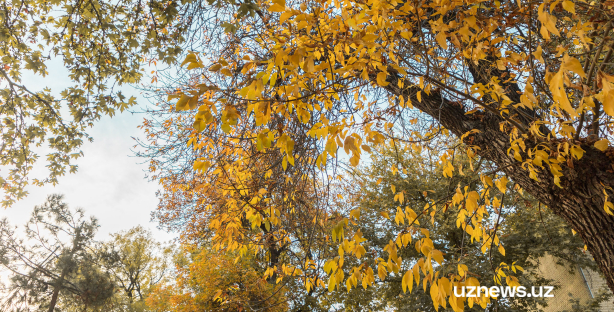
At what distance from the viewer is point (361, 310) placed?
9000 millimetres

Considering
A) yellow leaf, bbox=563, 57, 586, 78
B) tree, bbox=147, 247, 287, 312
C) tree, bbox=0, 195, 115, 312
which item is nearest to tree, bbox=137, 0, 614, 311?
yellow leaf, bbox=563, 57, 586, 78

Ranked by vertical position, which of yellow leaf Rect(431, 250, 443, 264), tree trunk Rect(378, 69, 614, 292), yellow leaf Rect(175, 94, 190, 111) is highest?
tree trunk Rect(378, 69, 614, 292)

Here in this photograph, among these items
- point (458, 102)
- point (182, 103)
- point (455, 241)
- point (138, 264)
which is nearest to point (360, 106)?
point (458, 102)

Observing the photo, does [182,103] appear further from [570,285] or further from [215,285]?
[570,285]

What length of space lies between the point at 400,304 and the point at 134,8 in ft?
30.2

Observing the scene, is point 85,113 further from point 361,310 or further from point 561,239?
point 561,239

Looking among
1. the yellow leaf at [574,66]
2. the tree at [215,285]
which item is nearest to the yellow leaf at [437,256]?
the yellow leaf at [574,66]

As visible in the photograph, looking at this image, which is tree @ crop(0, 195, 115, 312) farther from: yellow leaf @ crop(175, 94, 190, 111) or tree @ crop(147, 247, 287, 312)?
yellow leaf @ crop(175, 94, 190, 111)

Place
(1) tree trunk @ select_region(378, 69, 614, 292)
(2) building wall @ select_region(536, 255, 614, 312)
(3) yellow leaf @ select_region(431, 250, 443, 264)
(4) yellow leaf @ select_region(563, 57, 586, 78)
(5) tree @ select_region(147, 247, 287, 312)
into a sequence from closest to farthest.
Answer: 1. (4) yellow leaf @ select_region(563, 57, 586, 78)
2. (3) yellow leaf @ select_region(431, 250, 443, 264)
3. (1) tree trunk @ select_region(378, 69, 614, 292)
4. (5) tree @ select_region(147, 247, 287, 312)
5. (2) building wall @ select_region(536, 255, 614, 312)

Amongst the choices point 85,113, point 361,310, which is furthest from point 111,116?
point 361,310

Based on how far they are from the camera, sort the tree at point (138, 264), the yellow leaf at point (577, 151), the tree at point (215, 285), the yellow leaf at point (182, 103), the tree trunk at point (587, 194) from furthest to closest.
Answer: the tree at point (138, 264) < the tree at point (215, 285) < the tree trunk at point (587, 194) < the yellow leaf at point (577, 151) < the yellow leaf at point (182, 103)

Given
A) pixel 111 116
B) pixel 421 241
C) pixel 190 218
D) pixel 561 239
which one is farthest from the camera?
pixel 190 218

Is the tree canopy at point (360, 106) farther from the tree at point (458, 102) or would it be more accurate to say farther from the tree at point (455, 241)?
the tree at point (455, 241)

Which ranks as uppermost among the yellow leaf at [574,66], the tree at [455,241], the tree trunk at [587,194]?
the tree at [455,241]
